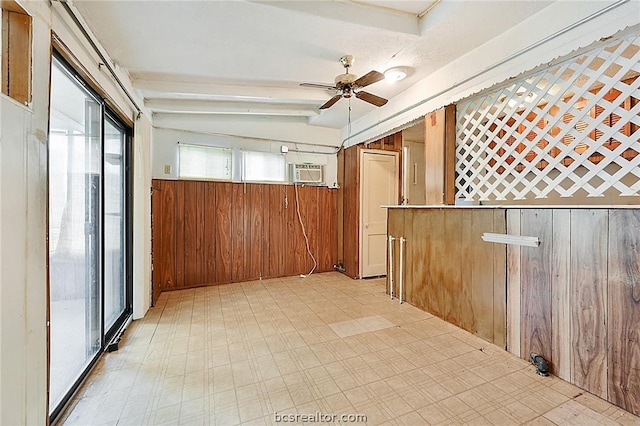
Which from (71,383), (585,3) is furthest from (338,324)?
(585,3)

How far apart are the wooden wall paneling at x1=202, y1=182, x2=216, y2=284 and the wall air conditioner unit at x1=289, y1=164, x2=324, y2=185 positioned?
1270 millimetres

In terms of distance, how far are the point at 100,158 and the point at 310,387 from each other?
2265 mm

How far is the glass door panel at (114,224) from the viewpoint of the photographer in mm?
2410

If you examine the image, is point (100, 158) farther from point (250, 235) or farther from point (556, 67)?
point (556, 67)

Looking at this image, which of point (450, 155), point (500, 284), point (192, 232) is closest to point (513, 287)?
point (500, 284)

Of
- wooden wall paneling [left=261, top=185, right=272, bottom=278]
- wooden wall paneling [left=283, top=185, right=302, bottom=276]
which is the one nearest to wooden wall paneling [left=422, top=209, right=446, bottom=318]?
wooden wall paneling [left=283, top=185, right=302, bottom=276]

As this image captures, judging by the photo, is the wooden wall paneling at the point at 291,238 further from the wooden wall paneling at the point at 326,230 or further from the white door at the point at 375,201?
the white door at the point at 375,201

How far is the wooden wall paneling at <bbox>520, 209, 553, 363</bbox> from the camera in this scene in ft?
6.50

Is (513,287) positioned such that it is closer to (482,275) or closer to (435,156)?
(482,275)

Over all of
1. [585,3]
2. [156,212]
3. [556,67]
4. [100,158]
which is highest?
[585,3]

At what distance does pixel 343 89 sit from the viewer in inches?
102

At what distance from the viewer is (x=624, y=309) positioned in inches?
63.2

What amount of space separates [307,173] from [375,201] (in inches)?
48.4

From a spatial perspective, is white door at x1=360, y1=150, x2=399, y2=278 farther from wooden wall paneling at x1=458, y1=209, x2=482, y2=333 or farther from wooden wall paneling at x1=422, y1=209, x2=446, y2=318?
wooden wall paneling at x1=458, y1=209, x2=482, y2=333
